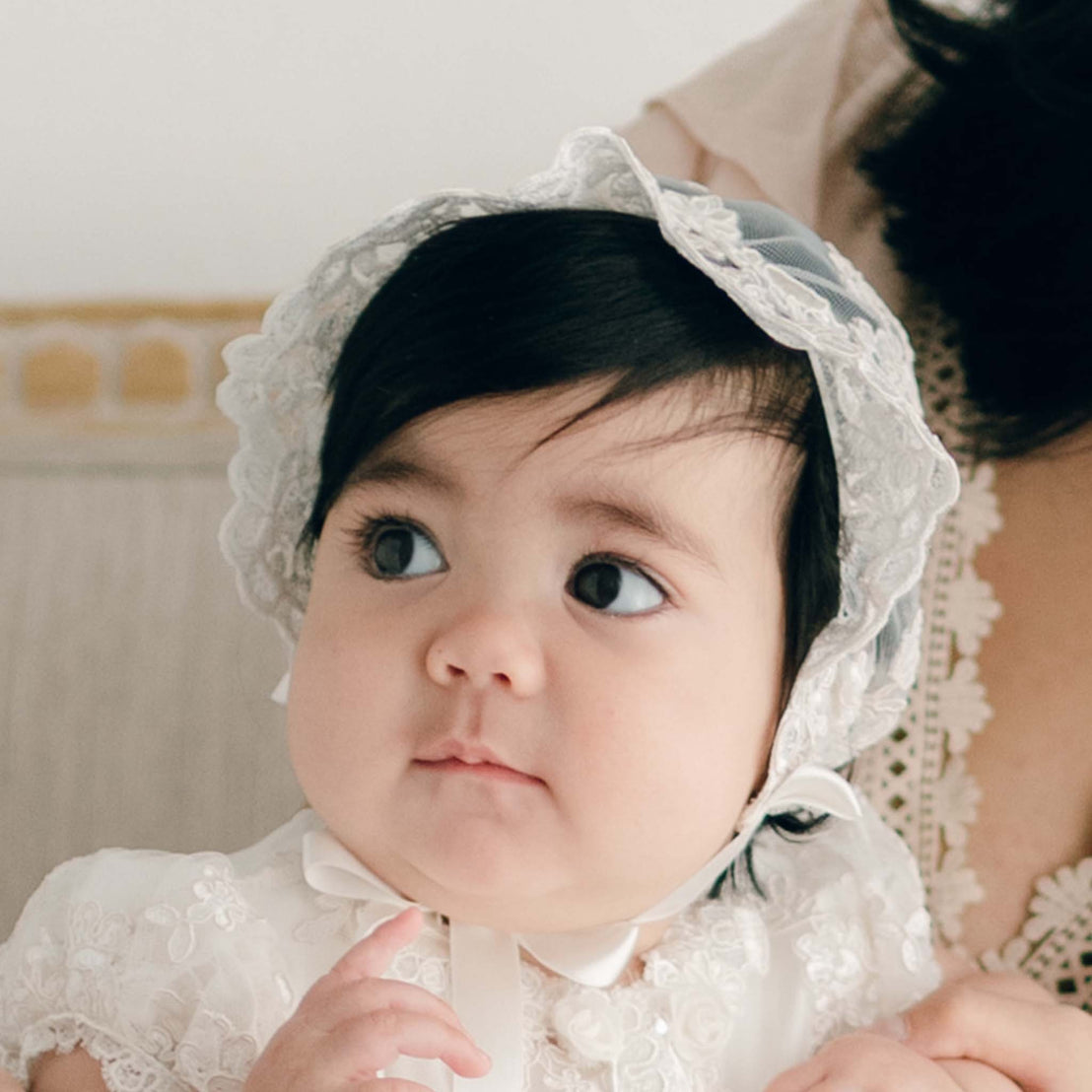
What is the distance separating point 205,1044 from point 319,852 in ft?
0.39

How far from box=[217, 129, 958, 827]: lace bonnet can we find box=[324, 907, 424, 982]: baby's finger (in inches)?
9.6

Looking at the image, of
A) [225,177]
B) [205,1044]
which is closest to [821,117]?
[225,177]

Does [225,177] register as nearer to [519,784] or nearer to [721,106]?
[721,106]

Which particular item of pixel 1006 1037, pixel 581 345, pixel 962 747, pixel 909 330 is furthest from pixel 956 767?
pixel 581 345

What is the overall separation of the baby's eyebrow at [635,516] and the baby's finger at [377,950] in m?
0.23

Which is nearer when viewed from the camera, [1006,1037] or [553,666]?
[553,666]

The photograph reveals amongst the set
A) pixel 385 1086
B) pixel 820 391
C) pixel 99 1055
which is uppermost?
pixel 820 391

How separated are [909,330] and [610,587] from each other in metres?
0.49

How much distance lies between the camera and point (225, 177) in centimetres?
147

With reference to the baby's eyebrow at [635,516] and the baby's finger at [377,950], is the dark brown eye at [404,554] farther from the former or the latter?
→ the baby's finger at [377,950]

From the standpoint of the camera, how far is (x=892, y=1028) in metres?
0.84

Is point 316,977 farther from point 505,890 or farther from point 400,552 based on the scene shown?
point 400,552

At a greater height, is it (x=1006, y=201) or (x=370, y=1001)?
(x=1006, y=201)

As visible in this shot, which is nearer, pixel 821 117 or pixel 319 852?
pixel 319 852
